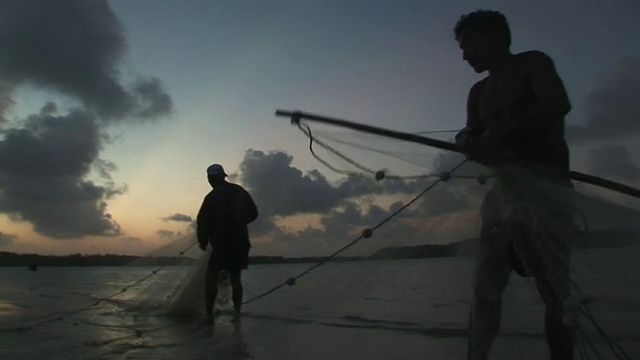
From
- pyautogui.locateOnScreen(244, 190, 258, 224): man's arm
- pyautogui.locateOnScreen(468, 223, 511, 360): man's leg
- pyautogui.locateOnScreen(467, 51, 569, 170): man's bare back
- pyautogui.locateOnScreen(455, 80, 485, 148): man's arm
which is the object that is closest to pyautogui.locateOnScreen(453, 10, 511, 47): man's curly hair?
pyautogui.locateOnScreen(467, 51, 569, 170): man's bare back

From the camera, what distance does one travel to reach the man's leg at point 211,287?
25.9 ft

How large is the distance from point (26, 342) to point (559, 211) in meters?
5.67

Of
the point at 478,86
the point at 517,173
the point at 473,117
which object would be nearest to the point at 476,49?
the point at 478,86

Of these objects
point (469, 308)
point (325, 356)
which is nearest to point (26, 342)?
point (325, 356)

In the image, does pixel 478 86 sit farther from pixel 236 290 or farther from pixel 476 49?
pixel 236 290

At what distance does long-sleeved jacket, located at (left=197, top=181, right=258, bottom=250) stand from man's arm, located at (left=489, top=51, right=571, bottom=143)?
500cm

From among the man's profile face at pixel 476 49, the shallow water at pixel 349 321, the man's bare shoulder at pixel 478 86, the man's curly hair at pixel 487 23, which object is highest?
the man's curly hair at pixel 487 23

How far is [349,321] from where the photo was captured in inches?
241

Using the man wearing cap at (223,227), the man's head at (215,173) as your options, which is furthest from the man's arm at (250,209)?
the man's head at (215,173)

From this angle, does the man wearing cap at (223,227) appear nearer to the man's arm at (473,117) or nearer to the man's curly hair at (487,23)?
the man's arm at (473,117)

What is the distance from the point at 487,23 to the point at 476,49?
147 millimetres

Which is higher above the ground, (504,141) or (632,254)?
(504,141)

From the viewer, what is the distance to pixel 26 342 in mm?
6793

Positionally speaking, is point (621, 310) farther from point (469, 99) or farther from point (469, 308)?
point (469, 99)
